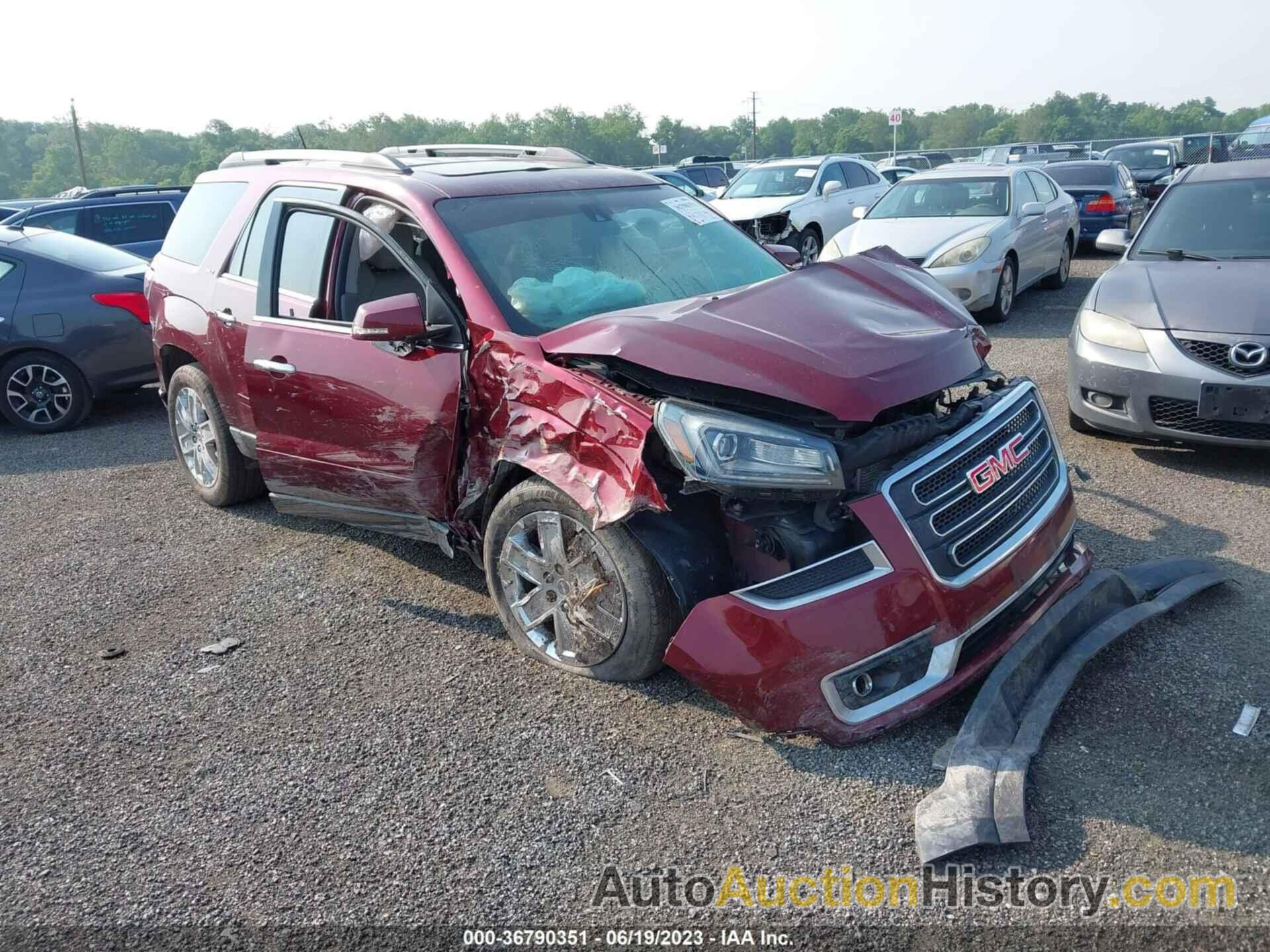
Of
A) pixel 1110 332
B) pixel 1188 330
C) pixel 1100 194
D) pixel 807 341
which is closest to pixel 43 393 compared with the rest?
pixel 807 341

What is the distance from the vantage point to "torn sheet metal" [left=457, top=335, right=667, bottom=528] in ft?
10.6

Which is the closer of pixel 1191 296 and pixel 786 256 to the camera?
pixel 786 256

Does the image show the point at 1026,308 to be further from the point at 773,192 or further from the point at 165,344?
the point at 165,344

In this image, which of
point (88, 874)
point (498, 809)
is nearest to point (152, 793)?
point (88, 874)

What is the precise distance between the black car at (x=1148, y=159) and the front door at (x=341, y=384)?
19.9 metres

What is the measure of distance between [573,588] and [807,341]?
1.20m

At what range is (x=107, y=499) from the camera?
21.1ft

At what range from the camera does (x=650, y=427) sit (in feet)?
10.5

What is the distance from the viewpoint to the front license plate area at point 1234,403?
5.11 m

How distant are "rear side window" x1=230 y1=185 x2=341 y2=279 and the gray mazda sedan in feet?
14.5

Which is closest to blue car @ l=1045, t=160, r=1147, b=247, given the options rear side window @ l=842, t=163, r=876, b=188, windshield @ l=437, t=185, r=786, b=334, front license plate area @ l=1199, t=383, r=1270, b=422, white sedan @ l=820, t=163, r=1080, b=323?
rear side window @ l=842, t=163, r=876, b=188

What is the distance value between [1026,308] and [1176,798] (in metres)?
9.15

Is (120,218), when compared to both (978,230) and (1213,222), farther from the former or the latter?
(1213,222)

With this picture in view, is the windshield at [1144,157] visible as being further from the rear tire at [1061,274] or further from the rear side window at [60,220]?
the rear side window at [60,220]
